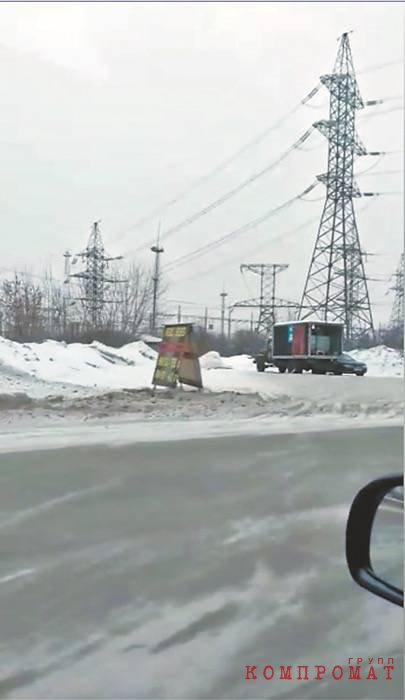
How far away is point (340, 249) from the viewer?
5.49ft

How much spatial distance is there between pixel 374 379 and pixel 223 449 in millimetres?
457

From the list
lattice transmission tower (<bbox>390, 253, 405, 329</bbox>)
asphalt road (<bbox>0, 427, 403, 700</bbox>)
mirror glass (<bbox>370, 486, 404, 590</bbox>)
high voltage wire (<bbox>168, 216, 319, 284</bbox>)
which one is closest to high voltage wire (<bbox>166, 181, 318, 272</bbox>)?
high voltage wire (<bbox>168, 216, 319, 284</bbox>)

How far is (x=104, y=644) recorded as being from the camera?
52.6 inches

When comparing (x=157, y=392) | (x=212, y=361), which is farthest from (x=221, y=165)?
(x=157, y=392)

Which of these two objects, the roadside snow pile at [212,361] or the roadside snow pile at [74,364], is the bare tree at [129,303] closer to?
the roadside snow pile at [74,364]

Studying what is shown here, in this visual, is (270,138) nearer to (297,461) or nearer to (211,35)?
(211,35)

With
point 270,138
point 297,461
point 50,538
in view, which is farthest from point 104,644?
point 270,138

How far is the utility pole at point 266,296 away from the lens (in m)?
1.65

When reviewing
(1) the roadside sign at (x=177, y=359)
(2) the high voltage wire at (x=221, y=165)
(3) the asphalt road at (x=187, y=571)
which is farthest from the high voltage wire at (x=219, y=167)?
(3) the asphalt road at (x=187, y=571)

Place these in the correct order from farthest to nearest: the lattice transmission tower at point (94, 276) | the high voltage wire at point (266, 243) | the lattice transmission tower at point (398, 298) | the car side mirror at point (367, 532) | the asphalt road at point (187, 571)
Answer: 1. the high voltage wire at point (266, 243)
2. the lattice transmission tower at point (94, 276)
3. the lattice transmission tower at point (398, 298)
4. the asphalt road at point (187, 571)
5. the car side mirror at point (367, 532)

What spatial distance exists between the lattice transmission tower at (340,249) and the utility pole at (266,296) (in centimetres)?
8

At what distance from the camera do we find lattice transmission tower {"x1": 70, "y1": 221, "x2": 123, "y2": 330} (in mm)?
1546

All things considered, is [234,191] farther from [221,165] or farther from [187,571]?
[187,571]

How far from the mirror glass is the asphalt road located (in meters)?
0.10
